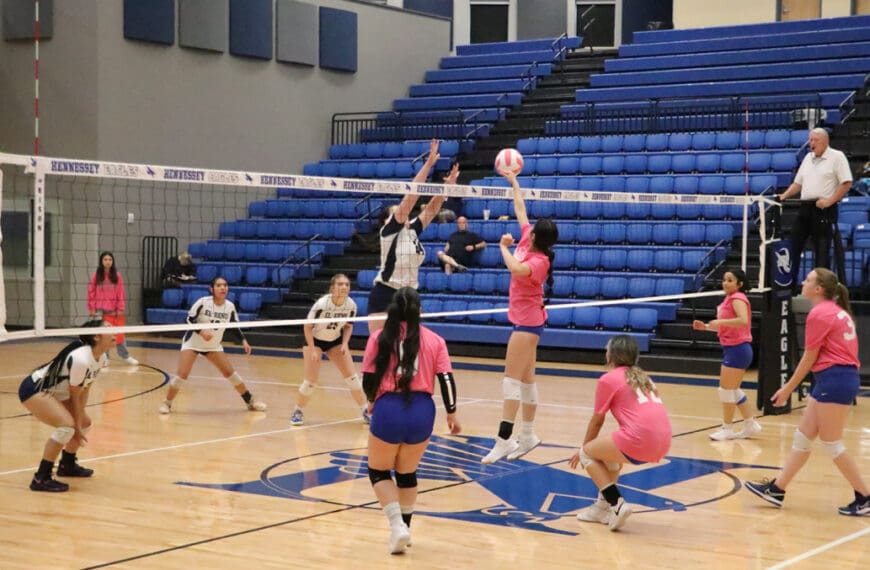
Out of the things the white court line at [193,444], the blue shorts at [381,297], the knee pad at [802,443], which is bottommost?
the white court line at [193,444]

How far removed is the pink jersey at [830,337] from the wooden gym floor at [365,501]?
0.97 meters

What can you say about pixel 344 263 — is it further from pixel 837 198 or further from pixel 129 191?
pixel 837 198

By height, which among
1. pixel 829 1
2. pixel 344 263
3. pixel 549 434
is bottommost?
pixel 549 434

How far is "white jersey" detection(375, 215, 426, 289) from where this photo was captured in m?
9.42

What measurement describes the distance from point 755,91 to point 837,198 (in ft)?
31.7

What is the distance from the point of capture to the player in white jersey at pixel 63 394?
7.82 meters

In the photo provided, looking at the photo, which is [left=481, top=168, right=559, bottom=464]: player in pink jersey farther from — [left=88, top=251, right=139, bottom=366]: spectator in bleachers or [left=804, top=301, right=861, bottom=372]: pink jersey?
[left=88, top=251, right=139, bottom=366]: spectator in bleachers

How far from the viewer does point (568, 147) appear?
67.9ft

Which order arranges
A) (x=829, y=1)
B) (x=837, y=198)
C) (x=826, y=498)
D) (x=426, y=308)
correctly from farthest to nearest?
(x=829, y=1) → (x=426, y=308) → (x=837, y=198) → (x=826, y=498)

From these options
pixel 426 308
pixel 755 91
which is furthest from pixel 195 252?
pixel 755 91

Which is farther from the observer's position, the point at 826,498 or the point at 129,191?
the point at 129,191

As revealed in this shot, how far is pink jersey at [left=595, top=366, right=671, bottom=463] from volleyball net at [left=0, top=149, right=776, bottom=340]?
8.74 meters

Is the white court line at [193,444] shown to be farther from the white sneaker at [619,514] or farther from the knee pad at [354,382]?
the white sneaker at [619,514]

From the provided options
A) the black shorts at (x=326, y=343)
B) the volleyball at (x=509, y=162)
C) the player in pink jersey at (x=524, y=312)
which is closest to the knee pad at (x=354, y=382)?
the black shorts at (x=326, y=343)
